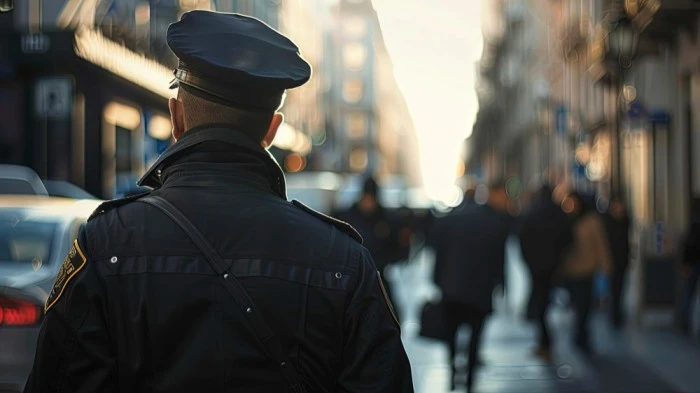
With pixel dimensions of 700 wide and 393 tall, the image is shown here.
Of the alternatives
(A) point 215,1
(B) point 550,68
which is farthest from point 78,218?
(B) point 550,68

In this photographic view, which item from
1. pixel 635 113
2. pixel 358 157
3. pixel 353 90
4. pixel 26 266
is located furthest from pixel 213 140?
pixel 353 90

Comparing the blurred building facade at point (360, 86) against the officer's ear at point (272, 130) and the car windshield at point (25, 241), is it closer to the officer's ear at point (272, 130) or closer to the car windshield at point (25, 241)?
the car windshield at point (25, 241)

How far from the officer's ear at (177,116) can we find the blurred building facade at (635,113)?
13321 mm

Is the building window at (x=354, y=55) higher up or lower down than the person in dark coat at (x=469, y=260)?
higher up

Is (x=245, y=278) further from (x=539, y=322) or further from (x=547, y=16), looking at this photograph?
(x=547, y=16)

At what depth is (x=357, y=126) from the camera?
13562cm

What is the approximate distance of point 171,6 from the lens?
34.8 m

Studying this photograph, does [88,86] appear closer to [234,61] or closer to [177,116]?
[177,116]

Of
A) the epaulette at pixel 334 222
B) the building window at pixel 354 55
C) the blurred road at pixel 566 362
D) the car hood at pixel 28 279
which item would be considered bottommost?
the blurred road at pixel 566 362

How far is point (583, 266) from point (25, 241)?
21.5ft

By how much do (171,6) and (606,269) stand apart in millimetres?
23248

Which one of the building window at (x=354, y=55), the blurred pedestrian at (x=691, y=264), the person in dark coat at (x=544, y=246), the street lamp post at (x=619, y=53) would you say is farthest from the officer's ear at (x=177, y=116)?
the building window at (x=354, y=55)

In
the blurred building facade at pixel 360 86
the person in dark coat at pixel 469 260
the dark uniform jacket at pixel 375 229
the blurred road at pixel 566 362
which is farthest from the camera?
the blurred building facade at pixel 360 86

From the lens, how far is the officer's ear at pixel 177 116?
8.87 feet
